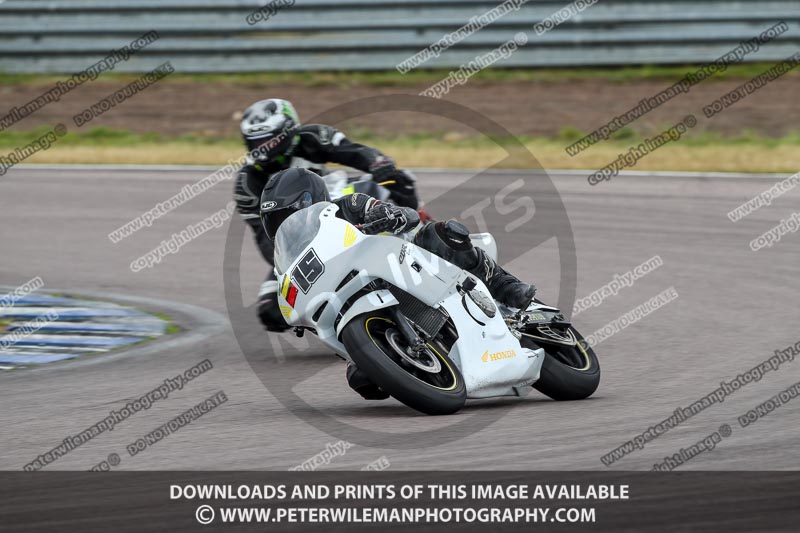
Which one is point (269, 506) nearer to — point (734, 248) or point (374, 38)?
point (734, 248)

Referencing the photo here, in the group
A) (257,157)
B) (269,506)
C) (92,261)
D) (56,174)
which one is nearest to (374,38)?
(56,174)

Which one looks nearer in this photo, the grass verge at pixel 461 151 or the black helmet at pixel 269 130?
the black helmet at pixel 269 130

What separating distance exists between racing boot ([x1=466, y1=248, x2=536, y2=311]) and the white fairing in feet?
0.80

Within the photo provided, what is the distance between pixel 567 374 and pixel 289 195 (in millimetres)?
1739

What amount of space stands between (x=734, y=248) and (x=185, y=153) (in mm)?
9169

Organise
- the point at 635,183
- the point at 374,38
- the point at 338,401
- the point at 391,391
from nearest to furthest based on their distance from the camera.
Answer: the point at 391,391, the point at 338,401, the point at 635,183, the point at 374,38

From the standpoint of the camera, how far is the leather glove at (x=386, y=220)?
256 inches

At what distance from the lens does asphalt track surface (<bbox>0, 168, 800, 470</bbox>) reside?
5.77m

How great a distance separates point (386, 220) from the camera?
651 centimetres

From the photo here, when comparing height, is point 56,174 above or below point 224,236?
above

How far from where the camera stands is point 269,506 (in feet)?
15.9
